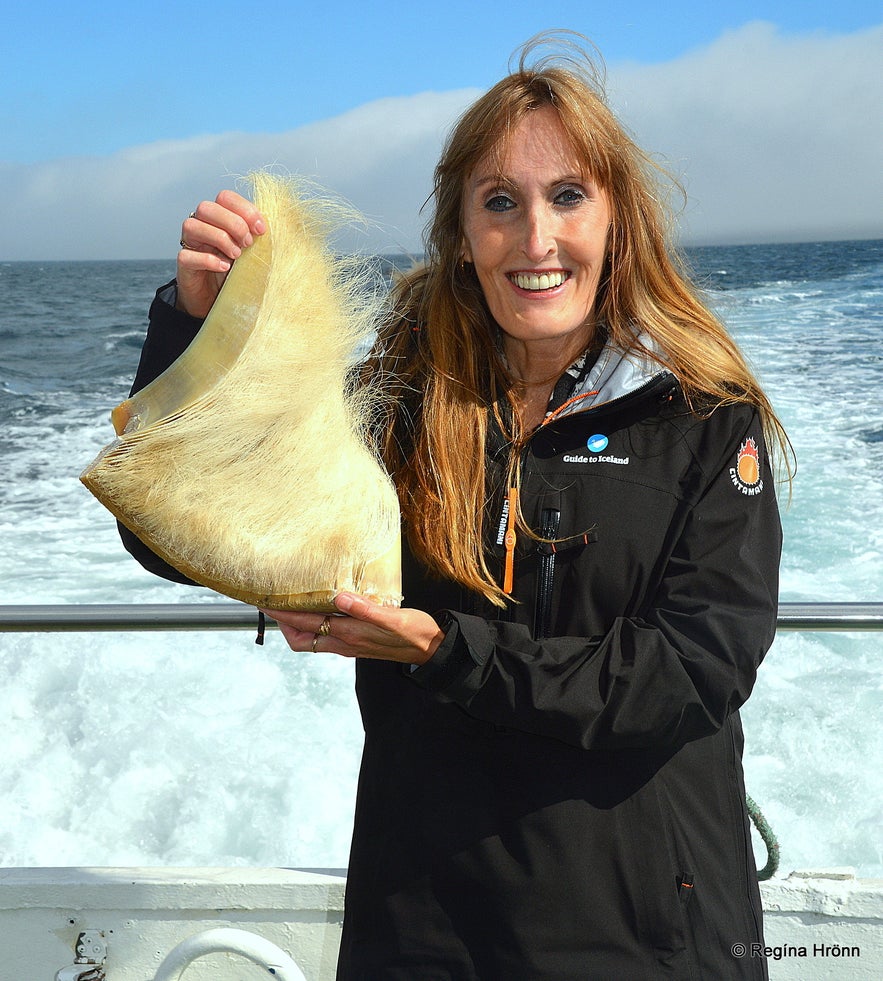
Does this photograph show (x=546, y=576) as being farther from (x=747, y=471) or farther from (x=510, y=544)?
(x=747, y=471)

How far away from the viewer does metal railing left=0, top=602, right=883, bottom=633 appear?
1.80m

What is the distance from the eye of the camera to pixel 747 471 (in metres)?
1.31

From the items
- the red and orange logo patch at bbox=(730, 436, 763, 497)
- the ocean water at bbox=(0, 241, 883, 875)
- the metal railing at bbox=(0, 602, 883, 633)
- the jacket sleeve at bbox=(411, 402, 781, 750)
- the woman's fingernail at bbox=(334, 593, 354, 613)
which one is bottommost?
the ocean water at bbox=(0, 241, 883, 875)

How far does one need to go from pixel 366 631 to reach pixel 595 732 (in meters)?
0.30

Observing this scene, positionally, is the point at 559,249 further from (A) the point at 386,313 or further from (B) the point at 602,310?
(A) the point at 386,313

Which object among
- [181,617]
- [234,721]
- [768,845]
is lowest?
[234,721]

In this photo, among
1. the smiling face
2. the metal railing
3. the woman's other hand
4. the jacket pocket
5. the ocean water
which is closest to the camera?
the woman's other hand

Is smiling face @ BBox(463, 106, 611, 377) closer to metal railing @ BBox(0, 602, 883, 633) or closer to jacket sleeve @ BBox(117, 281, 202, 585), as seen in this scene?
jacket sleeve @ BBox(117, 281, 202, 585)

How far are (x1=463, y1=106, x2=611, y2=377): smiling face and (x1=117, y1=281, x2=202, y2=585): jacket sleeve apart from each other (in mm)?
427

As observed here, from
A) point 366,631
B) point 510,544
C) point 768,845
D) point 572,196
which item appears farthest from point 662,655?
point 768,845

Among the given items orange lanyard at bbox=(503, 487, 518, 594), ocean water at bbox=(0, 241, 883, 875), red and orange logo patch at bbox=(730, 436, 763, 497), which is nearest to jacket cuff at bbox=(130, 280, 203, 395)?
orange lanyard at bbox=(503, 487, 518, 594)

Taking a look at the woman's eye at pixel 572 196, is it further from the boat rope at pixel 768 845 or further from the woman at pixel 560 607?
the boat rope at pixel 768 845

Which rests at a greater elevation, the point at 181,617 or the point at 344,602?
the point at 344,602

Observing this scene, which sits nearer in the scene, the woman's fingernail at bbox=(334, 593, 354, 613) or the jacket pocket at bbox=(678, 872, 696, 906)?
the woman's fingernail at bbox=(334, 593, 354, 613)
